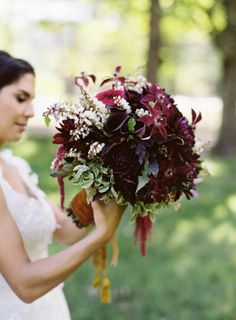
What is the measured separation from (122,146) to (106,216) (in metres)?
0.25

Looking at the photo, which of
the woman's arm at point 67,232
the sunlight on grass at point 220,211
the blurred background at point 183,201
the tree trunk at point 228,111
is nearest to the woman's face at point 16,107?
the blurred background at point 183,201

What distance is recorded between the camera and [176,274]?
219 inches

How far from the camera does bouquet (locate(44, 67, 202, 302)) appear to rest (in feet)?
6.57

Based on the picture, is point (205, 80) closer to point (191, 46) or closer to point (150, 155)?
point (191, 46)

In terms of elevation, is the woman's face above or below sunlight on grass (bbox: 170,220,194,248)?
above

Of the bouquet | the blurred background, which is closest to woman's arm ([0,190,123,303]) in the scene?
the bouquet

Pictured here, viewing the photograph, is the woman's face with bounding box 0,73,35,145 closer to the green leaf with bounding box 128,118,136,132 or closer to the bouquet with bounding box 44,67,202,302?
the bouquet with bounding box 44,67,202,302

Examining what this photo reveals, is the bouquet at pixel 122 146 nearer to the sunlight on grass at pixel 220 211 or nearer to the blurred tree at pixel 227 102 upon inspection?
the sunlight on grass at pixel 220 211

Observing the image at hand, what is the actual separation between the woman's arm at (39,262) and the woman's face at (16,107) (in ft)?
2.00

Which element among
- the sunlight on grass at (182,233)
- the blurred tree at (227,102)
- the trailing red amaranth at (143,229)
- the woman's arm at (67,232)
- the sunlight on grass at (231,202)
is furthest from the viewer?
the blurred tree at (227,102)

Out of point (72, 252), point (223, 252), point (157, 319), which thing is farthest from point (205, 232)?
point (72, 252)

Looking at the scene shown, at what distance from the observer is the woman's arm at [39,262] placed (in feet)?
A: 6.44

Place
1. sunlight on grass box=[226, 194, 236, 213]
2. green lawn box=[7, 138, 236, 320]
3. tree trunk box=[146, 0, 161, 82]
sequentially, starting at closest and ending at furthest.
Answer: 1. green lawn box=[7, 138, 236, 320]
2. sunlight on grass box=[226, 194, 236, 213]
3. tree trunk box=[146, 0, 161, 82]

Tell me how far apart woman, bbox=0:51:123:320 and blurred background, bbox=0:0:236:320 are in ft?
0.74
